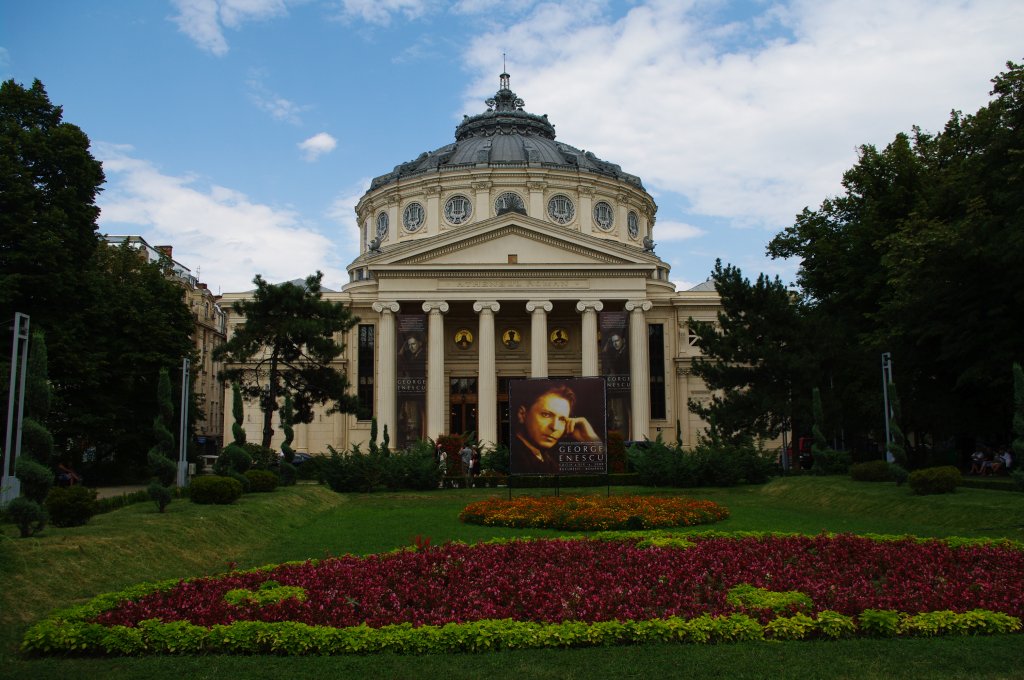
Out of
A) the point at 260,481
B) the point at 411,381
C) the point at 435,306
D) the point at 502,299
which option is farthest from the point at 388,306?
the point at 260,481

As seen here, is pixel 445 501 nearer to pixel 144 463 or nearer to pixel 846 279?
pixel 144 463

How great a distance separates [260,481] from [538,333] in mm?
28096

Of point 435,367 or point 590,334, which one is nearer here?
point 435,367

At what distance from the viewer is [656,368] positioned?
5897 centimetres

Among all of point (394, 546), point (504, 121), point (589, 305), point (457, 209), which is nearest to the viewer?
point (394, 546)

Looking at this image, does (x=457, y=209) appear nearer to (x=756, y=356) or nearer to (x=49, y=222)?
(x=756, y=356)

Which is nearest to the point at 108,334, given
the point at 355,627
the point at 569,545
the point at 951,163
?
the point at 569,545

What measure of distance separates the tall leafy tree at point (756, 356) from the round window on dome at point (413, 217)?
1174 inches

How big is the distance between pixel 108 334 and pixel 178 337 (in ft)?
10.4

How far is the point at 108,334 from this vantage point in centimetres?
3825

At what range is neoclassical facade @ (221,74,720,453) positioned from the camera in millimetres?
52250

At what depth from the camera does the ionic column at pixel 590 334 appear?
52594mm

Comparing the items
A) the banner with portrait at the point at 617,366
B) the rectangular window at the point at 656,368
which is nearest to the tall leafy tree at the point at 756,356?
the banner with portrait at the point at 617,366

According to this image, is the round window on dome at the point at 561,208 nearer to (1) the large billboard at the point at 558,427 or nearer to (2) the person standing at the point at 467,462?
(2) the person standing at the point at 467,462
